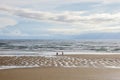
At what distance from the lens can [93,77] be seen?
13.0 metres

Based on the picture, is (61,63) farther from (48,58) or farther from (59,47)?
(59,47)

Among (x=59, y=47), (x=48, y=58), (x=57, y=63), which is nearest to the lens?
(x=57, y=63)

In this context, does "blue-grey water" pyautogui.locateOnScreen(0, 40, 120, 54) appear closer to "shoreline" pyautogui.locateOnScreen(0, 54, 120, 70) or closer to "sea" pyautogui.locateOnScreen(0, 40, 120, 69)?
"sea" pyautogui.locateOnScreen(0, 40, 120, 69)

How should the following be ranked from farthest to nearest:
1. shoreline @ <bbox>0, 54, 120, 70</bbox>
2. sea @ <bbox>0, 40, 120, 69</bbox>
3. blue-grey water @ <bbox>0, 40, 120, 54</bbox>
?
blue-grey water @ <bbox>0, 40, 120, 54</bbox> < sea @ <bbox>0, 40, 120, 69</bbox> < shoreline @ <bbox>0, 54, 120, 70</bbox>

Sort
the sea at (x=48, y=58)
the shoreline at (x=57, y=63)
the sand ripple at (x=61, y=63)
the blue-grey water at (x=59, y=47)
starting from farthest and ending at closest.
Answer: the blue-grey water at (x=59, y=47) < the sea at (x=48, y=58) < the sand ripple at (x=61, y=63) < the shoreline at (x=57, y=63)

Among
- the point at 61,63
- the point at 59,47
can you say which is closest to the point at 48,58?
the point at 61,63

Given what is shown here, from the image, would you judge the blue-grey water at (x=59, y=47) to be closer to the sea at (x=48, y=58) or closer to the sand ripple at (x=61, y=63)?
the sea at (x=48, y=58)

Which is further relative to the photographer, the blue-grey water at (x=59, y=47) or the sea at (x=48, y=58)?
the blue-grey water at (x=59, y=47)

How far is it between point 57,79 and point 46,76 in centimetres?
102

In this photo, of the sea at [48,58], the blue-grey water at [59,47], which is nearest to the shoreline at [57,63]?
the sea at [48,58]

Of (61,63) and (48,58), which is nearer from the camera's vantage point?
(61,63)

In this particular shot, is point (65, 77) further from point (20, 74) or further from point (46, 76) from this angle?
point (20, 74)

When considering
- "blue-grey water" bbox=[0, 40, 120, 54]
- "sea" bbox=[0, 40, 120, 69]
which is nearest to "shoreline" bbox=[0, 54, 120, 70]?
"sea" bbox=[0, 40, 120, 69]

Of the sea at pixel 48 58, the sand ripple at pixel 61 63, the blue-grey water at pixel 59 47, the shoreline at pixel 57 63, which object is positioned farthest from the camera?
the blue-grey water at pixel 59 47
